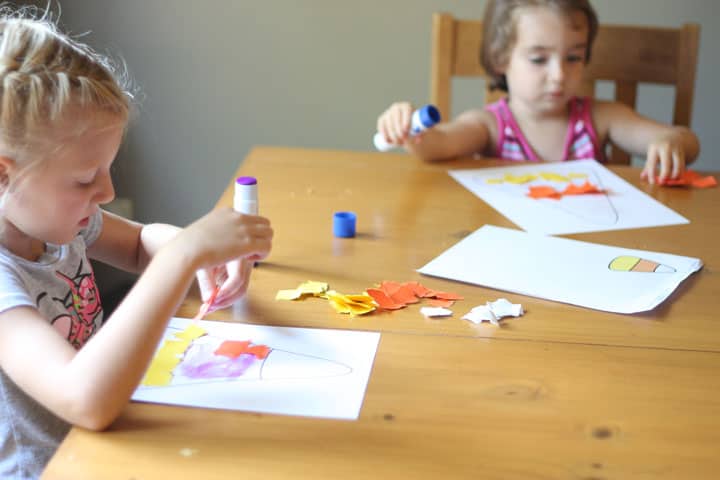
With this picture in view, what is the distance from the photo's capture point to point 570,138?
166cm

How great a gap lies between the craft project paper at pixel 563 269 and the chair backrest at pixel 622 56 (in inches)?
26.7

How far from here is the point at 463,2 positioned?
221 cm

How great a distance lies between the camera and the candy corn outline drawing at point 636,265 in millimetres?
1003

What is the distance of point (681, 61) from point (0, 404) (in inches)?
56.4

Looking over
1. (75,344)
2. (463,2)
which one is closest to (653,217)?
(75,344)

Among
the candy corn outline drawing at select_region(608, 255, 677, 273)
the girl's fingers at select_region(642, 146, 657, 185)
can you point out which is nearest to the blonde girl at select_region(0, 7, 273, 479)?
the candy corn outline drawing at select_region(608, 255, 677, 273)

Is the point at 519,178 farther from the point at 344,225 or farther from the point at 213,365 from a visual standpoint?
the point at 213,365

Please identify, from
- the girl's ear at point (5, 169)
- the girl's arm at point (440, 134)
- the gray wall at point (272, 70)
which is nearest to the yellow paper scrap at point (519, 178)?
the girl's arm at point (440, 134)

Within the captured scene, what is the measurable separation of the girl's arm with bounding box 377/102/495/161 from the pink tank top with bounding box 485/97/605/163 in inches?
1.1

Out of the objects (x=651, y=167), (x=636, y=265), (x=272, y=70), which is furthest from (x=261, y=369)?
(x=272, y=70)

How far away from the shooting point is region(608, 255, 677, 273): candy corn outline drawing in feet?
3.29

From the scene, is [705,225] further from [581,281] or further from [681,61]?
[681,61]

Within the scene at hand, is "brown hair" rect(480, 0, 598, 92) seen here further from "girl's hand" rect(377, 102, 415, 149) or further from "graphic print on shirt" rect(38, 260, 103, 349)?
"graphic print on shirt" rect(38, 260, 103, 349)

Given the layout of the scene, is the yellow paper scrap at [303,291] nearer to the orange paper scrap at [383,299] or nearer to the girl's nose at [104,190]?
the orange paper scrap at [383,299]
